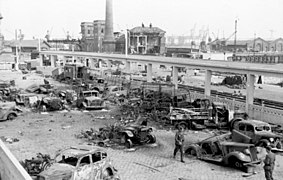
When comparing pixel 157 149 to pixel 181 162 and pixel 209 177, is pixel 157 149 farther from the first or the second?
pixel 209 177

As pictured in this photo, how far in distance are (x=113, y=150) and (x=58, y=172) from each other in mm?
5852

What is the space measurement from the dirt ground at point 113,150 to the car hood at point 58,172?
9.05 ft

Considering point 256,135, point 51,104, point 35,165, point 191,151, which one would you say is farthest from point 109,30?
point 35,165

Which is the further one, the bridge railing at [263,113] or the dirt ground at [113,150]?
the bridge railing at [263,113]

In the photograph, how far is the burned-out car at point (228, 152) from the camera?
12633 millimetres

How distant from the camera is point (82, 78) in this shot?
132ft

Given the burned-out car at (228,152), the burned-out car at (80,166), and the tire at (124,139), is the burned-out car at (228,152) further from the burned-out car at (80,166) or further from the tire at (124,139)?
the burned-out car at (80,166)

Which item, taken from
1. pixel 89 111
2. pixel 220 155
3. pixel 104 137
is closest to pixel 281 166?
pixel 220 155

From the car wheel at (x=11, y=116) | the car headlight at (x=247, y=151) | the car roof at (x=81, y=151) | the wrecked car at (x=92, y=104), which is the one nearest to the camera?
the car roof at (x=81, y=151)

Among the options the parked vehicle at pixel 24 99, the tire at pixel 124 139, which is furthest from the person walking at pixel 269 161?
the parked vehicle at pixel 24 99

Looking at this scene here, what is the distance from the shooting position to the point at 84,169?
9773 mm

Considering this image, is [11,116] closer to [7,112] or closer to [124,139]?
[7,112]

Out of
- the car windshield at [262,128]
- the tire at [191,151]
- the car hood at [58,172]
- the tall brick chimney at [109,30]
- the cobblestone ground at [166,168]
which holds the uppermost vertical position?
the tall brick chimney at [109,30]

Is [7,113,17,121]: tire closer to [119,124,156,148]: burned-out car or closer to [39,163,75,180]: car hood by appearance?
[119,124,156,148]: burned-out car
